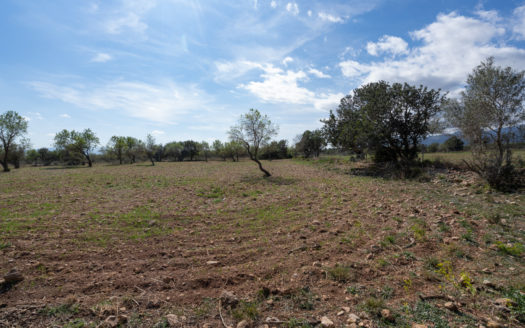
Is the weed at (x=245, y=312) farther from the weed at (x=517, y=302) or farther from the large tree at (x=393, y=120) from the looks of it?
the large tree at (x=393, y=120)

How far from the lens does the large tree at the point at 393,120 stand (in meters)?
21.8

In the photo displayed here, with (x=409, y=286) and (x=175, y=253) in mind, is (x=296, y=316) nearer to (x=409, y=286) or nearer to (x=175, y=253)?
(x=409, y=286)

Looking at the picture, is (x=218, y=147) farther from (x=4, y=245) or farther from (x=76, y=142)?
(x=4, y=245)

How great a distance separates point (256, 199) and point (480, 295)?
942cm

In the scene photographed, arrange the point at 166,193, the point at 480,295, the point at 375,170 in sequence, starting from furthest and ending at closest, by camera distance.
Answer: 1. the point at 375,170
2. the point at 166,193
3. the point at 480,295

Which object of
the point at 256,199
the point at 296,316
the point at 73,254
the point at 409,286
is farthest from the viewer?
the point at 256,199

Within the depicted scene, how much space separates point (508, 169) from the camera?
12555 millimetres

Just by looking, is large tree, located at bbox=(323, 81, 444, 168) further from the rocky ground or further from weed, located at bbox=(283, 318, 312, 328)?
weed, located at bbox=(283, 318, 312, 328)

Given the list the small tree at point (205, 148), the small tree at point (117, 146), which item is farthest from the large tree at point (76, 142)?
the small tree at point (205, 148)

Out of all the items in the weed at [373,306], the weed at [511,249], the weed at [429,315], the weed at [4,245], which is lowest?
the weed at [429,315]

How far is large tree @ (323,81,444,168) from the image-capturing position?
21.8 m

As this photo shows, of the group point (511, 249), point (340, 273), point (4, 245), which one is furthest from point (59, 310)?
point (511, 249)

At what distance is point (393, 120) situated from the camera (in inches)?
871

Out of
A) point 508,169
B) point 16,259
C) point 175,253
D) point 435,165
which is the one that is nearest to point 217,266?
point 175,253
